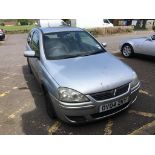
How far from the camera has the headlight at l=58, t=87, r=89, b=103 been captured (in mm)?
3521

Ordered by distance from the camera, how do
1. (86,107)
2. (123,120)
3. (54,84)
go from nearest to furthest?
(86,107), (54,84), (123,120)

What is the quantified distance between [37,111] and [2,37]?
60.9ft

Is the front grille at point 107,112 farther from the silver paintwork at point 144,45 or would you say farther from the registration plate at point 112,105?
the silver paintwork at point 144,45

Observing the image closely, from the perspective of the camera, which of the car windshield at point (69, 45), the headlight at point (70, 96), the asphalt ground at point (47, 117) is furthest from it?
the car windshield at point (69, 45)

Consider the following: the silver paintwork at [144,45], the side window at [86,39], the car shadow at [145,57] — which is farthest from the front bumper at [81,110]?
the car shadow at [145,57]

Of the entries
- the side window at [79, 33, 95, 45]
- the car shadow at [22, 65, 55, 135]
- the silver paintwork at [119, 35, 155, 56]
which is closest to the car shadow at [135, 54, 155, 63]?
the silver paintwork at [119, 35, 155, 56]

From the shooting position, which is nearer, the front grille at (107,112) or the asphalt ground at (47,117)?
the front grille at (107,112)

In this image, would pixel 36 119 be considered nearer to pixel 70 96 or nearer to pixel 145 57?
pixel 70 96

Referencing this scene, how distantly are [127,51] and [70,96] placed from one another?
20.8 feet

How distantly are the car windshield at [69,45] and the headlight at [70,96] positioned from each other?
48.1 inches

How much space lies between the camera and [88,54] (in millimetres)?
4789

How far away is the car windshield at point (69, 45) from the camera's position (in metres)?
4.75
